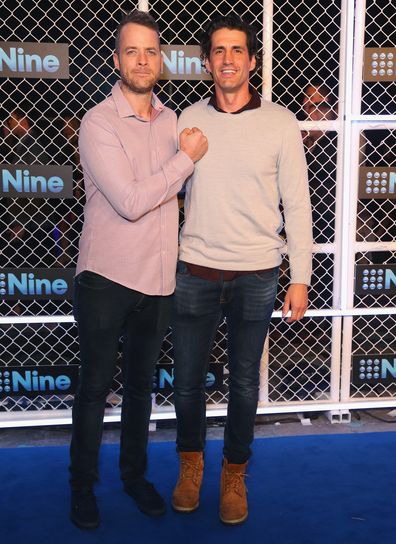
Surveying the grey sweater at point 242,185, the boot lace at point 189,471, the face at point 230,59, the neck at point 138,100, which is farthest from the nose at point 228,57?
the boot lace at point 189,471

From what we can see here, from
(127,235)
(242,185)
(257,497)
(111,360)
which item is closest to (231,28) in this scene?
(242,185)

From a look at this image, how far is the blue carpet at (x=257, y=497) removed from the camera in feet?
8.24

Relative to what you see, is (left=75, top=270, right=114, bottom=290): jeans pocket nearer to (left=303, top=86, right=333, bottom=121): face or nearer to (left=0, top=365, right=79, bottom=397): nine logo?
(left=0, top=365, right=79, bottom=397): nine logo

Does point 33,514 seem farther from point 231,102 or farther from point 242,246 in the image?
point 231,102

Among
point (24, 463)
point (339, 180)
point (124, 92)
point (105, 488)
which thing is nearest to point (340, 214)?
point (339, 180)

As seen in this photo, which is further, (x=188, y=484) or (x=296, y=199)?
(x=188, y=484)

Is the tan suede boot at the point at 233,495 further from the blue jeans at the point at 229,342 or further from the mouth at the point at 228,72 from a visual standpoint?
the mouth at the point at 228,72

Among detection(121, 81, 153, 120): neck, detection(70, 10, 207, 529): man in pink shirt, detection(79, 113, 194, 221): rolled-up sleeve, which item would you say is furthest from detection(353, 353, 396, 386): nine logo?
detection(121, 81, 153, 120): neck

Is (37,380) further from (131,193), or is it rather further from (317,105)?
(317,105)

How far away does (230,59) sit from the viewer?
238cm

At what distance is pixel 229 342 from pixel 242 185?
0.70m

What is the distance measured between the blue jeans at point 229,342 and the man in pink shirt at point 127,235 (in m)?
0.09

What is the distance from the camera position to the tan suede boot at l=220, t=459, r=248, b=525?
260 centimetres

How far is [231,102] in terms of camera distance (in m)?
2.46
